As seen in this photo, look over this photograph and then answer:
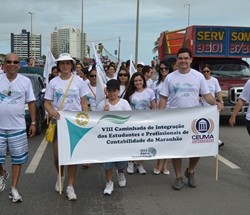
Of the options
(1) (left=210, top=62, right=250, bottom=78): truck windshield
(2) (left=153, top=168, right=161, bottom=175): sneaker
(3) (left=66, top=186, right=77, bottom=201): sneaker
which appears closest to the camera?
(3) (left=66, top=186, right=77, bottom=201): sneaker

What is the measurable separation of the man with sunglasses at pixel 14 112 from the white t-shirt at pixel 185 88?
6.21ft

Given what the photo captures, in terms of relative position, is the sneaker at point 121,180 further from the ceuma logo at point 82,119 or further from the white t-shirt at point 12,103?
the white t-shirt at point 12,103

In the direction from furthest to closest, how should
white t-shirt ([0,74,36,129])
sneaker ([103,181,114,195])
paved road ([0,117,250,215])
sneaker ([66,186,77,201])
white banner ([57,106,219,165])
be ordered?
sneaker ([103,181,114,195]) < white banner ([57,106,219,165]) < sneaker ([66,186,77,201]) < white t-shirt ([0,74,36,129]) < paved road ([0,117,250,215])

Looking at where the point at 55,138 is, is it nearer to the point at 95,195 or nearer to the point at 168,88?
the point at 95,195

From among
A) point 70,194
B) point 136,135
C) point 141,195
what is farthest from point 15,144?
point 141,195

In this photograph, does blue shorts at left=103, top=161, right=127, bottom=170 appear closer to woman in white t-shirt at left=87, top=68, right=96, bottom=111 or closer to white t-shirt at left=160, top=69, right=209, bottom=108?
white t-shirt at left=160, top=69, right=209, bottom=108

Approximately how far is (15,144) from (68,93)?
90 centimetres

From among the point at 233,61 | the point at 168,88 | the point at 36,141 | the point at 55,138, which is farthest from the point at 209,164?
the point at 233,61

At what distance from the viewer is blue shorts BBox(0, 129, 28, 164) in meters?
5.29

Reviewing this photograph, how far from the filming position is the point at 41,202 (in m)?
5.38

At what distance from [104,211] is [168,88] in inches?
77.3

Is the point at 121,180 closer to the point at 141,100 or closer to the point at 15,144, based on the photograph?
the point at 141,100

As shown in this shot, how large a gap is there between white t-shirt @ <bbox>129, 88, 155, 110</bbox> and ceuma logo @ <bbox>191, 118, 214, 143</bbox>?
38.3 inches

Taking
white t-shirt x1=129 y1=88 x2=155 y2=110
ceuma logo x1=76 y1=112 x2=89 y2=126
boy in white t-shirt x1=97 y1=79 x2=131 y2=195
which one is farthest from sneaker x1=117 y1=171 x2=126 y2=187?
white t-shirt x1=129 y1=88 x2=155 y2=110
